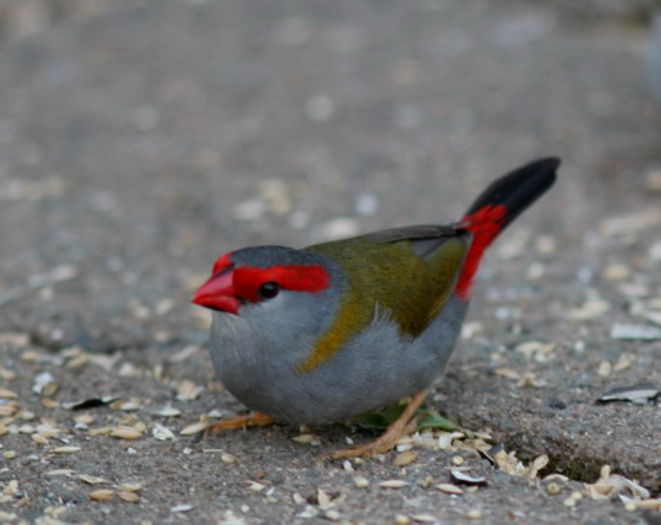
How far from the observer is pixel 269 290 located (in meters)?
3.04

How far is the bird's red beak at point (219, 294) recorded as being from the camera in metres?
2.96

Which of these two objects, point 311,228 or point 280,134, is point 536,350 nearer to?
point 311,228

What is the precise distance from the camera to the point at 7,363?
396 cm

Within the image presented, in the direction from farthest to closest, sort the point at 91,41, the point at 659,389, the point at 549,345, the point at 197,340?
the point at 91,41, the point at 197,340, the point at 549,345, the point at 659,389

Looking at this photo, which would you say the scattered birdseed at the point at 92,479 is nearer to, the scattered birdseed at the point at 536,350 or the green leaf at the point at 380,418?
the green leaf at the point at 380,418

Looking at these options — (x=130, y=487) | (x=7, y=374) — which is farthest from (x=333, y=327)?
(x=7, y=374)

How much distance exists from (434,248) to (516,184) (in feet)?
1.82

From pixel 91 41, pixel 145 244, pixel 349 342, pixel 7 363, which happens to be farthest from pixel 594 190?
pixel 91 41

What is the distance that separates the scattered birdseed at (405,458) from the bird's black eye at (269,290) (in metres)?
0.63

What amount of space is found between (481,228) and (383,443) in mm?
1022

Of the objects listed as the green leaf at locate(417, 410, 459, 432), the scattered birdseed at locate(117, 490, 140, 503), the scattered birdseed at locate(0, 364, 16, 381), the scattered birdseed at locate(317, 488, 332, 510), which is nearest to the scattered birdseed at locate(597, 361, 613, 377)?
the green leaf at locate(417, 410, 459, 432)

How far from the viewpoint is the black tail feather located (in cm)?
396

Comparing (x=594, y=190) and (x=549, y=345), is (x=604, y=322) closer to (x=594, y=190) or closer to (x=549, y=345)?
(x=549, y=345)

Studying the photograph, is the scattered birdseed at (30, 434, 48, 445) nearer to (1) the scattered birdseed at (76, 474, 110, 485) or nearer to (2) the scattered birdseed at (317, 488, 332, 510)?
(1) the scattered birdseed at (76, 474, 110, 485)
